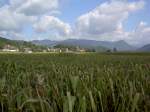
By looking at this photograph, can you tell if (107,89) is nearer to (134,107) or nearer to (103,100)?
(103,100)

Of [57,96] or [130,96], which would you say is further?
[57,96]

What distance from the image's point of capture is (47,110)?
1699 mm

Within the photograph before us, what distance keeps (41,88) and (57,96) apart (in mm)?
206

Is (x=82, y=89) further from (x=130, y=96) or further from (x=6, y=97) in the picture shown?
(x=6, y=97)

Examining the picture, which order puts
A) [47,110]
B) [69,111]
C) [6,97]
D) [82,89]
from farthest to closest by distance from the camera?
[6,97], [82,89], [47,110], [69,111]

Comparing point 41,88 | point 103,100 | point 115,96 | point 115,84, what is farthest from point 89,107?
point 115,84

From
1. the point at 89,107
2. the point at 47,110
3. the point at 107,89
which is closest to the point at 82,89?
the point at 107,89

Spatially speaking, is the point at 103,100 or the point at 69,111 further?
the point at 103,100

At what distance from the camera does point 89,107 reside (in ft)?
5.84

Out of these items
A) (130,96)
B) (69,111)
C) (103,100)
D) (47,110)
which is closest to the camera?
(69,111)

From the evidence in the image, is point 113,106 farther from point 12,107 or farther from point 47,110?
point 12,107

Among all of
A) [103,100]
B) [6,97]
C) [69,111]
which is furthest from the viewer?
[6,97]

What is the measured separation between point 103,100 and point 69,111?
0.46 m

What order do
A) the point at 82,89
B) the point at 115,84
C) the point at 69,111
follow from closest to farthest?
the point at 69,111 → the point at 82,89 → the point at 115,84
